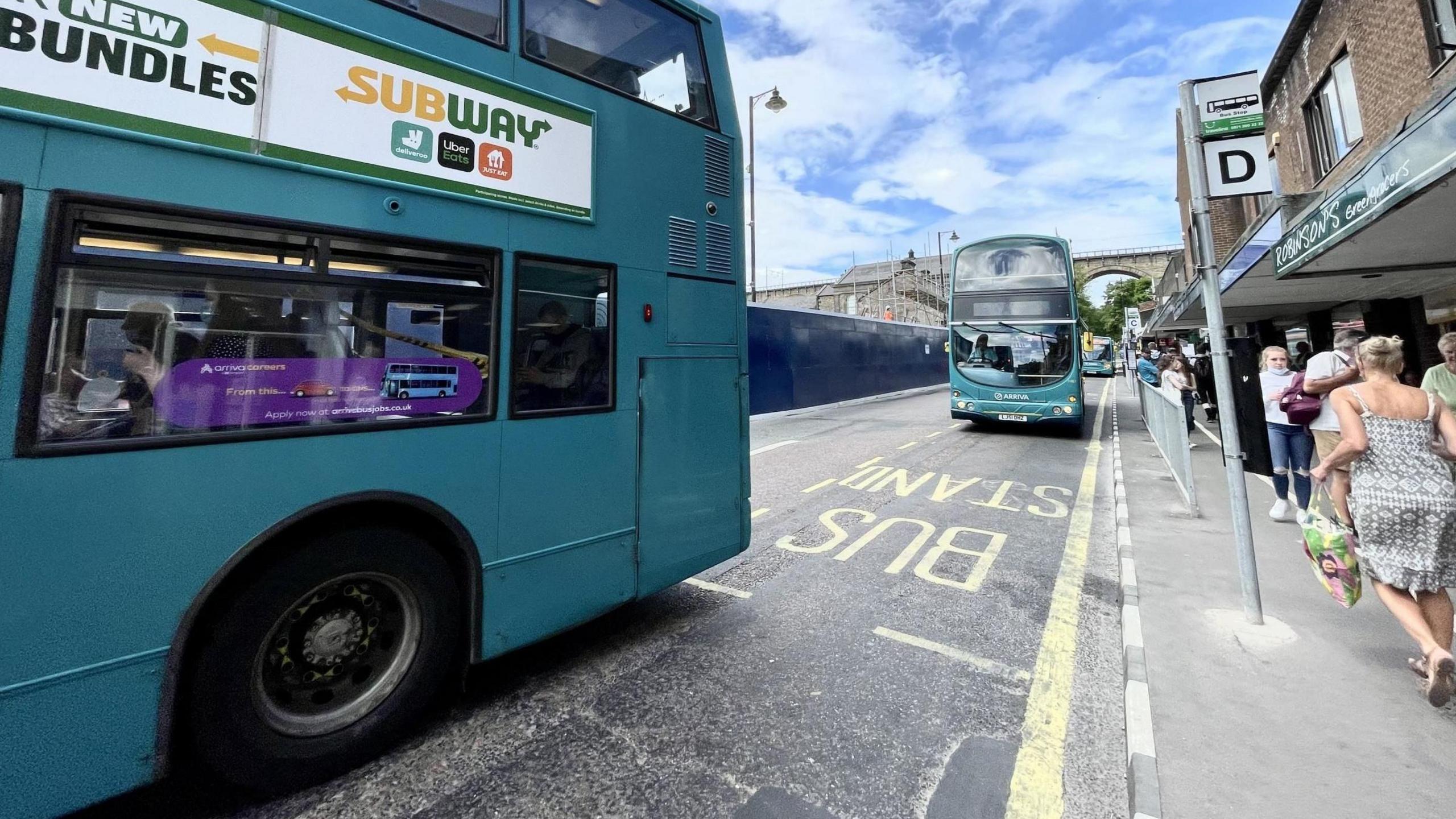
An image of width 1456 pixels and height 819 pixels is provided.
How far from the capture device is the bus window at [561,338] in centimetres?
279

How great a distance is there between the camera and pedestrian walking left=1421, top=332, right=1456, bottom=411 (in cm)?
411

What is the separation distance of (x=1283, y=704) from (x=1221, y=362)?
6.30ft

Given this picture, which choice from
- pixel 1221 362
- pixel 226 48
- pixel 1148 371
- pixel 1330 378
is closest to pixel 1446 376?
pixel 1330 378

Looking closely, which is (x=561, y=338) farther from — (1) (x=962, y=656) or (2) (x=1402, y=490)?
(2) (x=1402, y=490)

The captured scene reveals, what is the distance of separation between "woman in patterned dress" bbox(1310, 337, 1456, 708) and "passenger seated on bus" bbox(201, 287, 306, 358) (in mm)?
4902

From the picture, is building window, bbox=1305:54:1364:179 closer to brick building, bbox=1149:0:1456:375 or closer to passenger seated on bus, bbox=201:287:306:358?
brick building, bbox=1149:0:1456:375

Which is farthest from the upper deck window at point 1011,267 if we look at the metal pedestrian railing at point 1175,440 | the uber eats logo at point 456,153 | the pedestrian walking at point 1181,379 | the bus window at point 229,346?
the bus window at point 229,346

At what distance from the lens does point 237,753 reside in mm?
2016

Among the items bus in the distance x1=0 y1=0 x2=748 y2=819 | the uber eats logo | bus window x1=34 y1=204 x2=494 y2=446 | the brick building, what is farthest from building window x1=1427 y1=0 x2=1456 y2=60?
bus window x1=34 y1=204 x2=494 y2=446

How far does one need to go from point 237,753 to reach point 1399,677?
5.30m

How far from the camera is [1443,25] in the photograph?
7.41m

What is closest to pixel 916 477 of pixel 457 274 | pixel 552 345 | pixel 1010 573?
pixel 1010 573

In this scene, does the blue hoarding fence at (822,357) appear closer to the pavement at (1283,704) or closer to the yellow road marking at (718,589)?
the yellow road marking at (718,589)

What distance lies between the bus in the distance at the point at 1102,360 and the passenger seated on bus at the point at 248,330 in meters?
44.9
